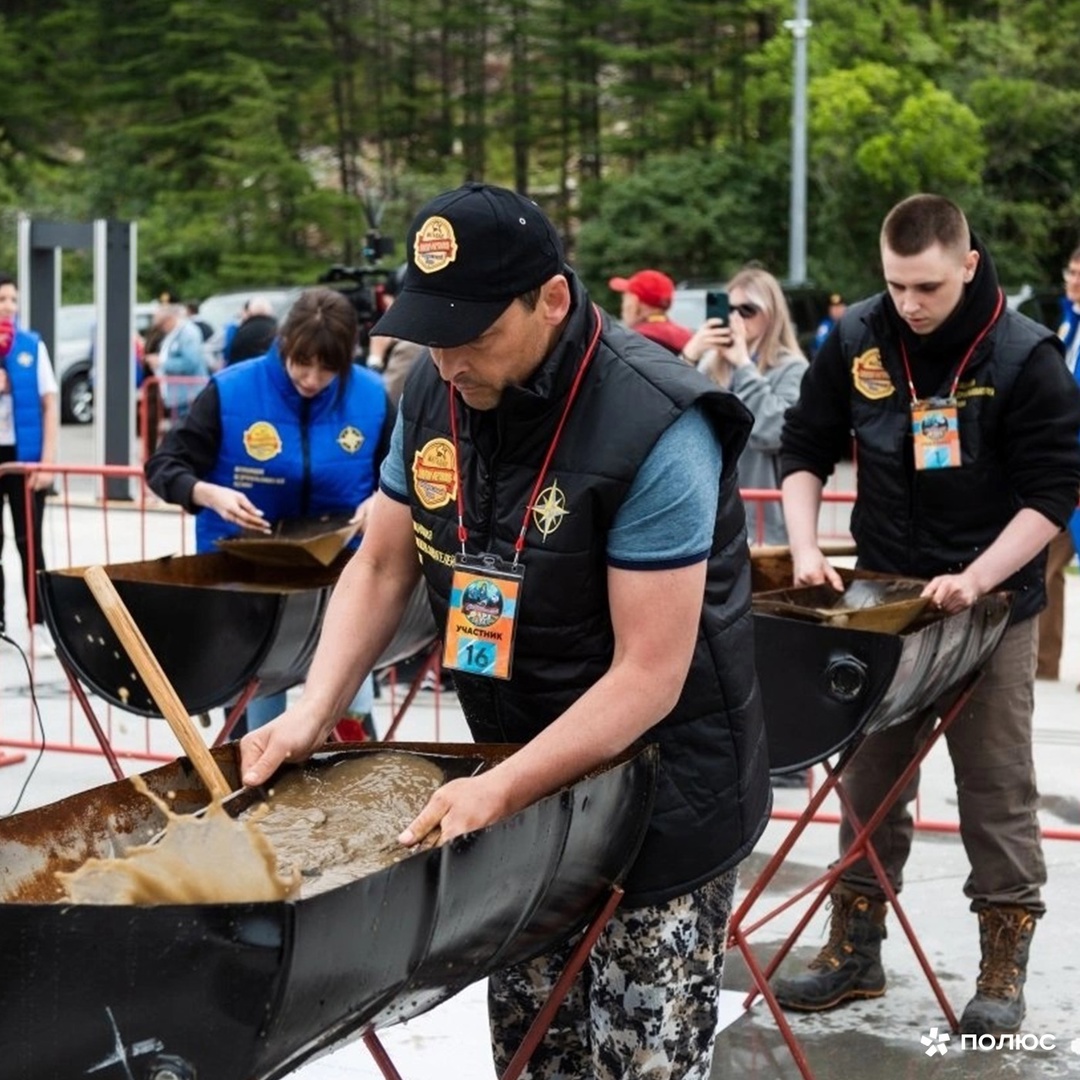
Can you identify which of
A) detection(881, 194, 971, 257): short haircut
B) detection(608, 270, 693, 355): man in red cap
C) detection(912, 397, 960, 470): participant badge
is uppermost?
detection(881, 194, 971, 257): short haircut

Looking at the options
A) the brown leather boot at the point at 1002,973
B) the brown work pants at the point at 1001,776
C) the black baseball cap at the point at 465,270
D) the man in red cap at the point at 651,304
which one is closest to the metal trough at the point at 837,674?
the brown work pants at the point at 1001,776

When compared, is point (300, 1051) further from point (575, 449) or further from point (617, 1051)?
point (575, 449)

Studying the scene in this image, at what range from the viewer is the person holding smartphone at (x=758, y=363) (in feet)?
21.4

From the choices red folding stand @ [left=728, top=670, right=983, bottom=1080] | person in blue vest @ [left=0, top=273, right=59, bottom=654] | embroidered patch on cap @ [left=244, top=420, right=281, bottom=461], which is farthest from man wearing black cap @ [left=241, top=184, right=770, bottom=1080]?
person in blue vest @ [left=0, top=273, right=59, bottom=654]

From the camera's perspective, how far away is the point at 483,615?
2.59 meters

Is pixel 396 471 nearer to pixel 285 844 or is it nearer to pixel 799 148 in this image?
pixel 285 844

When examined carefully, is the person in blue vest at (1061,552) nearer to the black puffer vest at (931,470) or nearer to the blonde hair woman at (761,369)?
the blonde hair woman at (761,369)

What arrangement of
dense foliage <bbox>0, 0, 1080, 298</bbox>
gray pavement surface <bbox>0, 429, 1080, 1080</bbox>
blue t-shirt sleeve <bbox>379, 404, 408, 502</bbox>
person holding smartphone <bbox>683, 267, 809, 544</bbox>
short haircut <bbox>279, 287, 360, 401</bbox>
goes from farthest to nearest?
dense foliage <bbox>0, 0, 1080, 298</bbox>, person holding smartphone <bbox>683, 267, 809, 544</bbox>, short haircut <bbox>279, 287, 360, 401</bbox>, gray pavement surface <bbox>0, 429, 1080, 1080</bbox>, blue t-shirt sleeve <bbox>379, 404, 408, 502</bbox>

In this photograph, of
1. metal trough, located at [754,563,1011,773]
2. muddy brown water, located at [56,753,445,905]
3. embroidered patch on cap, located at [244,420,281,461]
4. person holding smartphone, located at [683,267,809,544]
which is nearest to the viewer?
muddy brown water, located at [56,753,445,905]

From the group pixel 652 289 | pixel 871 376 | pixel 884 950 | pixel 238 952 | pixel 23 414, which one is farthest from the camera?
pixel 23 414

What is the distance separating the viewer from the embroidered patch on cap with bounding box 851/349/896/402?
163 inches

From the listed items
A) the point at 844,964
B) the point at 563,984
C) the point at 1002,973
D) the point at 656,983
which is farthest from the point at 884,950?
the point at 563,984

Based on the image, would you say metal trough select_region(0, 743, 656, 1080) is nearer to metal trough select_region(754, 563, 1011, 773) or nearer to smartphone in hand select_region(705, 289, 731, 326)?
metal trough select_region(754, 563, 1011, 773)

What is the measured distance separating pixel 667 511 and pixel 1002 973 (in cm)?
220
